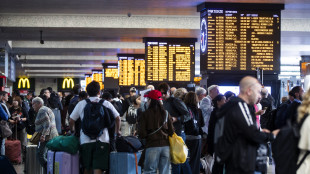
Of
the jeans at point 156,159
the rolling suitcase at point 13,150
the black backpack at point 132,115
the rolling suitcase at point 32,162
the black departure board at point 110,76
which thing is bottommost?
the rolling suitcase at point 13,150

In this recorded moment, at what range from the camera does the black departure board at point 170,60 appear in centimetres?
1916

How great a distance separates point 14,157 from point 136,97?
3276 mm

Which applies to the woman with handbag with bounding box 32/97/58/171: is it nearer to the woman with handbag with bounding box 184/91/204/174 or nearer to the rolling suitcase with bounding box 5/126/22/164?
the woman with handbag with bounding box 184/91/204/174

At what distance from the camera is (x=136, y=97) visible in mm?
13234

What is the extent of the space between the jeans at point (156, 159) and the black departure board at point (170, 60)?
11312 mm

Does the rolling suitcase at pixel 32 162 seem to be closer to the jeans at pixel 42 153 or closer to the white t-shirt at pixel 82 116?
the jeans at pixel 42 153

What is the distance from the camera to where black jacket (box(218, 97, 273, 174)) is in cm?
503

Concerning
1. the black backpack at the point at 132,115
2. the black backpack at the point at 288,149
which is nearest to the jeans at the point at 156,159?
the black backpack at the point at 288,149

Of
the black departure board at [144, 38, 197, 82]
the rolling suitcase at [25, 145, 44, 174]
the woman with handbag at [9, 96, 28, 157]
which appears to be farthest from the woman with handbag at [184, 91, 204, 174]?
the black departure board at [144, 38, 197, 82]

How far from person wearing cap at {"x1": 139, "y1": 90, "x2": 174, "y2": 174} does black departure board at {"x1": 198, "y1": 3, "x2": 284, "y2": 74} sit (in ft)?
18.2

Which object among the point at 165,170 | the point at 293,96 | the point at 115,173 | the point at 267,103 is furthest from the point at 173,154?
the point at 267,103

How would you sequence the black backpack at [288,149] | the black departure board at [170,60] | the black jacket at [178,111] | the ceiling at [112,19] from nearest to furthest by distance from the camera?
the black backpack at [288,149]
the black jacket at [178,111]
the ceiling at [112,19]
the black departure board at [170,60]

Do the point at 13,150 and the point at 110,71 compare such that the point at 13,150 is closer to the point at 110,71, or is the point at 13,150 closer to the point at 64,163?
the point at 64,163

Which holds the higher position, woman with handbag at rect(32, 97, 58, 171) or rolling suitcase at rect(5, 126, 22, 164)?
woman with handbag at rect(32, 97, 58, 171)
